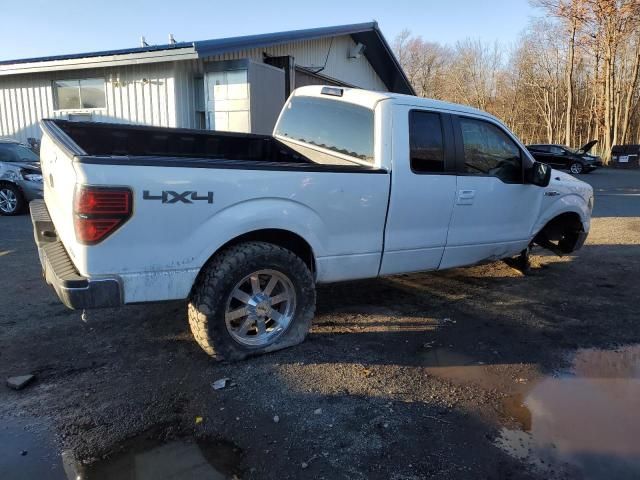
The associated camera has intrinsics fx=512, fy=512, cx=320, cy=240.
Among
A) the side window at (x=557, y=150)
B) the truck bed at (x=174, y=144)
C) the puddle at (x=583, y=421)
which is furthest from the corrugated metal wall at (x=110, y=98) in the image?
the side window at (x=557, y=150)

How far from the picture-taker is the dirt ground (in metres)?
2.84

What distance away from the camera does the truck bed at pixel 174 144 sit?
4469 millimetres

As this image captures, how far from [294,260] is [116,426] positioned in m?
1.62

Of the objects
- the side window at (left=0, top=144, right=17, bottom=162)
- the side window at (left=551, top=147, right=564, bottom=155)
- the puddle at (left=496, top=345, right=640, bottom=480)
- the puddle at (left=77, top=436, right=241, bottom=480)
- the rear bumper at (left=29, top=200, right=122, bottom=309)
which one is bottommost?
the puddle at (left=496, top=345, right=640, bottom=480)

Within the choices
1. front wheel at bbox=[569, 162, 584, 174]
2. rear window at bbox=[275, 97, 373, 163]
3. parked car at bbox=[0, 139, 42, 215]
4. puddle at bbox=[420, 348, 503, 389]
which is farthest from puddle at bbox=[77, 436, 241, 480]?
front wheel at bbox=[569, 162, 584, 174]

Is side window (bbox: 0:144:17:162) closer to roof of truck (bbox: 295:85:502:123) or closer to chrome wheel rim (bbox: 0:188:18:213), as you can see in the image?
chrome wheel rim (bbox: 0:188:18:213)

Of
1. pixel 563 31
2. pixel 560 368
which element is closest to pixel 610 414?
pixel 560 368

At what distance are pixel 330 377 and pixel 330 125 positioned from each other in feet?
8.24

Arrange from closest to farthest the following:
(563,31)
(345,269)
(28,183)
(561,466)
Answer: (561,466) → (345,269) → (28,183) → (563,31)

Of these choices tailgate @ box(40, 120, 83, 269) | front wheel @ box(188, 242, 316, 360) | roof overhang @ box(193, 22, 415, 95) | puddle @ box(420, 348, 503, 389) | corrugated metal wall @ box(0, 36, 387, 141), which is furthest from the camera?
corrugated metal wall @ box(0, 36, 387, 141)

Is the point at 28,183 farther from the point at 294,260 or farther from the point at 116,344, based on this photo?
the point at 294,260

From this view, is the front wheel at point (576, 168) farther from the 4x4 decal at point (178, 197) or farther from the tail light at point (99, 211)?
the tail light at point (99, 211)

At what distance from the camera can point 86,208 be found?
10.0ft

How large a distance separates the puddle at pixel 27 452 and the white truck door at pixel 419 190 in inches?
110
